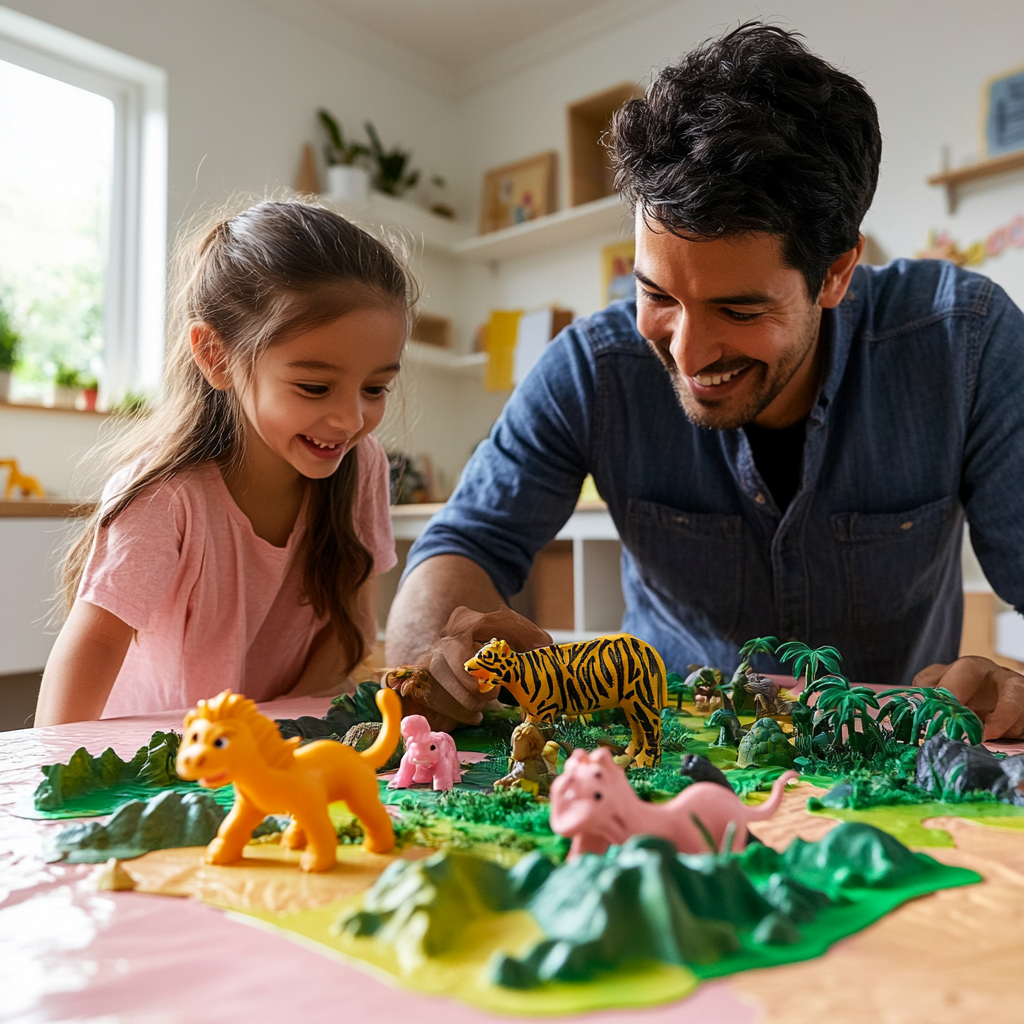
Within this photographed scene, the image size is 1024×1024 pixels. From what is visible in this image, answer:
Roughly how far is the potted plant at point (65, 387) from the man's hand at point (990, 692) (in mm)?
2665

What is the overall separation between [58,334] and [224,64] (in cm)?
109

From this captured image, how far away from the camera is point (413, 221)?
3.65 metres

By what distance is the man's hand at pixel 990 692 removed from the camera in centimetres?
83

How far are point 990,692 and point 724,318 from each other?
504 millimetres

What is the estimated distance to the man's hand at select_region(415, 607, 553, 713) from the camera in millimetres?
822

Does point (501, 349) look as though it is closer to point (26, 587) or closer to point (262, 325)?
point (26, 587)

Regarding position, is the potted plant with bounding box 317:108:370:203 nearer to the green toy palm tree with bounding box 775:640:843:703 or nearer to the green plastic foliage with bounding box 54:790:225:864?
the green toy palm tree with bounding box 775:640:843:703

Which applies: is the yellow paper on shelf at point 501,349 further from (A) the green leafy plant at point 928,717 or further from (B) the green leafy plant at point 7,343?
(A) the green leafy plant at point 928,717

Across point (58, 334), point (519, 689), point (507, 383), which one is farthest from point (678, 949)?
point (507, 383)

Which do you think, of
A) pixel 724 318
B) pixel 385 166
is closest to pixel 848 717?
pixel 724 318

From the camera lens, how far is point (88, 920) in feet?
1.43

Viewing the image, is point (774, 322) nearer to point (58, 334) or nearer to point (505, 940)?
point (505, 940)

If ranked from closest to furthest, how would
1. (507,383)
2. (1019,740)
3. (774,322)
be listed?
(1019,740), (774,322), (507,383)

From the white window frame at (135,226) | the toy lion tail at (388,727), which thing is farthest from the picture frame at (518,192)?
the toy lion tail at (388,727)
